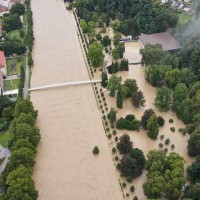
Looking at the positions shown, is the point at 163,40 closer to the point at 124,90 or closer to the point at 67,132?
the point at 124,90

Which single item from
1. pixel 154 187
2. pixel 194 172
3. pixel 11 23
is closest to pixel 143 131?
pixel 194 172

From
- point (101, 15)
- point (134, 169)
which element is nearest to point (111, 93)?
point (134, 169)

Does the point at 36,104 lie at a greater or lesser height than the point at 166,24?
lesser

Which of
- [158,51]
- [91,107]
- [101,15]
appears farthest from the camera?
[101,15]

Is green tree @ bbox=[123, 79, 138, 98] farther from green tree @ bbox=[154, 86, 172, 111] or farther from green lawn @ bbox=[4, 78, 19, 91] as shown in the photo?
green lawn @ bbox=[4, 78, 19, 91]

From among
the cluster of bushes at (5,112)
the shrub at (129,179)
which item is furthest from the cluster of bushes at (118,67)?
the shrub at (129,179)

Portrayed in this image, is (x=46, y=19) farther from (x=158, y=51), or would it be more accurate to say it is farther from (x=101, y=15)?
(x=158, y=51)
